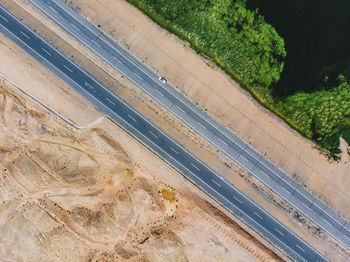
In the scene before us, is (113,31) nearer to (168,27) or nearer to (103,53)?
(103,53)

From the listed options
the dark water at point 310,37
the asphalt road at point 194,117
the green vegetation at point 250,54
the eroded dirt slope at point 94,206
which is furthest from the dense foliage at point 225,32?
the eroded dirt slope at point 94,206

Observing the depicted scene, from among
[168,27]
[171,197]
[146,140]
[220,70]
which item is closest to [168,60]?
[168,27]

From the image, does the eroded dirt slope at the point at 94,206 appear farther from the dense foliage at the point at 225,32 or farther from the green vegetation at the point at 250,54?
the dense foliage at the point at 225,32

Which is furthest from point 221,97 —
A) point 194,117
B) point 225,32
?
point 225,32

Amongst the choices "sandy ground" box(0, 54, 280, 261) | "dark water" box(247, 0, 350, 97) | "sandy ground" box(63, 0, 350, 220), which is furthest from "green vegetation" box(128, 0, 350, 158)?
"sandy ground" box(0, 54, 280, 261)

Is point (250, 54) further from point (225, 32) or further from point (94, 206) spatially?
point (94, 206)

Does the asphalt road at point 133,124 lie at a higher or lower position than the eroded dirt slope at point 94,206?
higher
